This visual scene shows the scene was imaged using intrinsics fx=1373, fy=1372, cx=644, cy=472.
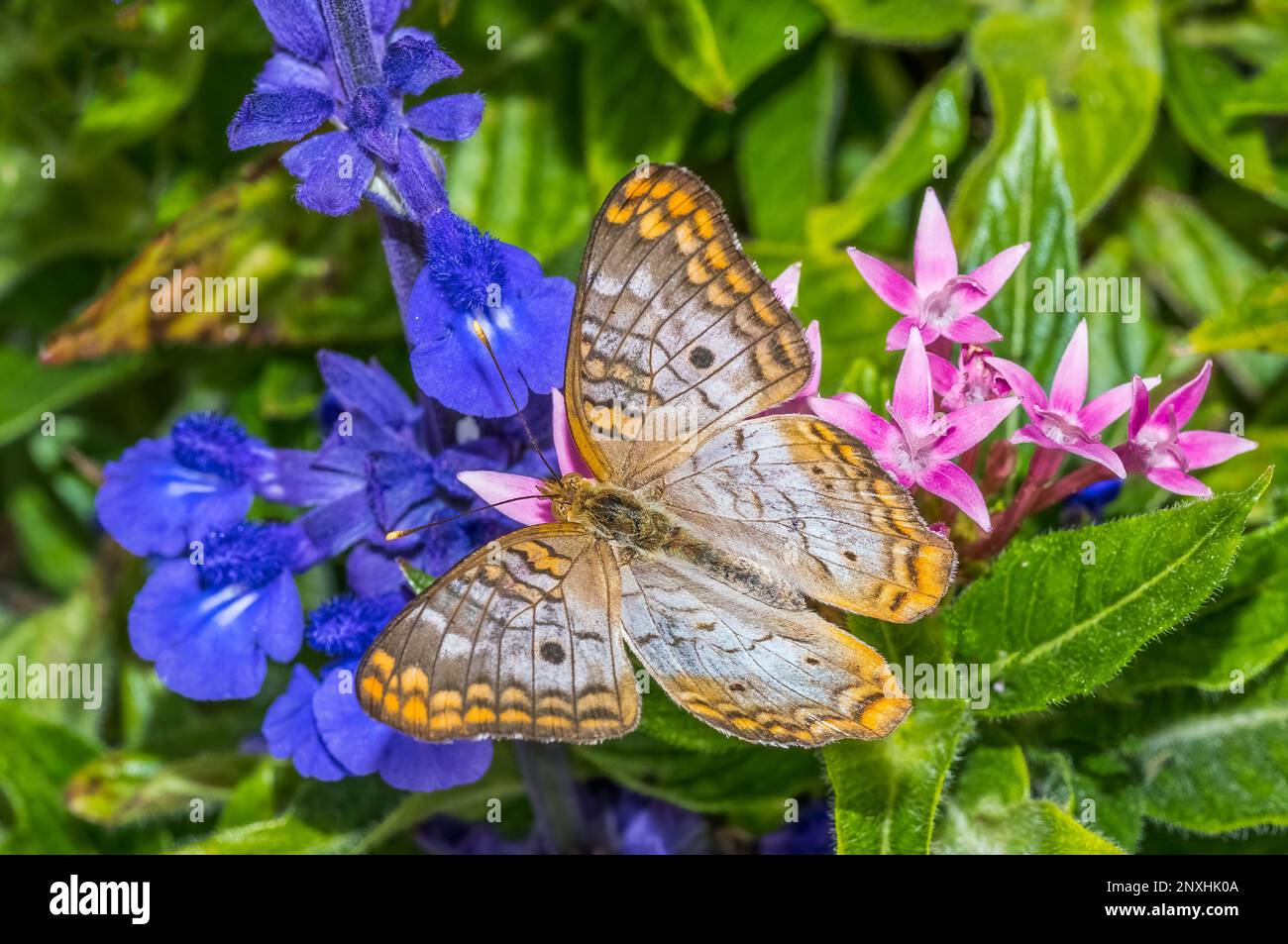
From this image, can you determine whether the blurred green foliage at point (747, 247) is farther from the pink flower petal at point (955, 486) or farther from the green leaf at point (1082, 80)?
the pink flower petal at point (955, 486)

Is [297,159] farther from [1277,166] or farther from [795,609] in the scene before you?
[1277,166]

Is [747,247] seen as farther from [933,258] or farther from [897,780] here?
[897,780]

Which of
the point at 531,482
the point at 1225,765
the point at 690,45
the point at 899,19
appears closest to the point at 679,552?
the point at 531,482

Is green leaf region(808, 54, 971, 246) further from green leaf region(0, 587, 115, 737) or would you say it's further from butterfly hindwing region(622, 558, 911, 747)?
green leaf region(0, 587, 115, 737)

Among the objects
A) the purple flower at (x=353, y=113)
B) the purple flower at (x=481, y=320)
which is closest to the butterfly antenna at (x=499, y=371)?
the purple flower at (x=481, y=320)

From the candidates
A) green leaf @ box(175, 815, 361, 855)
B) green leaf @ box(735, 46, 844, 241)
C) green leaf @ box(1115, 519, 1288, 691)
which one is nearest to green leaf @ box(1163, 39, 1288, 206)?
green leaf @ box(735, 46, 844, 241)

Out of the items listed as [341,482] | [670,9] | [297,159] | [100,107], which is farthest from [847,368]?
[100,107]
